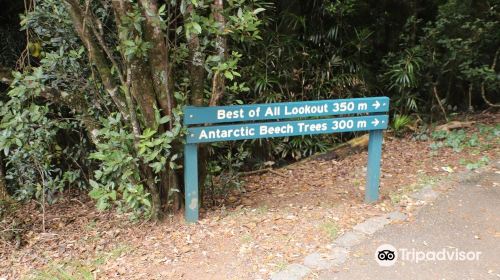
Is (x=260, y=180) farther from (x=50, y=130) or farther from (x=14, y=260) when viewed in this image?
(x=14, y=260)

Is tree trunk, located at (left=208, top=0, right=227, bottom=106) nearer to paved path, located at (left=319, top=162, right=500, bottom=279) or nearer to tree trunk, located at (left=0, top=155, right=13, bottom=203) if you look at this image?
paved path, located at (left=319, top=162, right=500, bottom=279)

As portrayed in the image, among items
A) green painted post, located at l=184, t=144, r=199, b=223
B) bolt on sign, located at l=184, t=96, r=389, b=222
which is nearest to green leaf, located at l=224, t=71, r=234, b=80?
bolt on sign, located at l=184, t=96, r=389, b=222

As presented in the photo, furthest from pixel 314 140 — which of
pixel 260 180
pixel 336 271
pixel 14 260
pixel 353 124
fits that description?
pixel 14 260

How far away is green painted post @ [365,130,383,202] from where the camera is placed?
4.22 m

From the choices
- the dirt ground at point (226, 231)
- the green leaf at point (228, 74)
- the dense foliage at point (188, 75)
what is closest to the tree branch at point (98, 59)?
the dense foliage at point (188, 75)

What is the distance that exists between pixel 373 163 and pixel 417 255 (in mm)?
1042

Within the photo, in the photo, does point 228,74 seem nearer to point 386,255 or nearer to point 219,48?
point 219,48

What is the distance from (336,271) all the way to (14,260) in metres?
2.67

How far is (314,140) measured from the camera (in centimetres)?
695

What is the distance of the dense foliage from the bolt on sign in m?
0.14

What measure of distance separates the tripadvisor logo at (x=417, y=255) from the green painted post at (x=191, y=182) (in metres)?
1.49

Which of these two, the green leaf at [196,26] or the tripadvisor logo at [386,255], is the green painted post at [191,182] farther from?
the tripadvisor logo at [386,255]

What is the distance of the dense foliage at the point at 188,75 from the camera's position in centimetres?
362

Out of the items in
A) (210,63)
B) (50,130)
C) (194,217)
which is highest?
(210,63)
